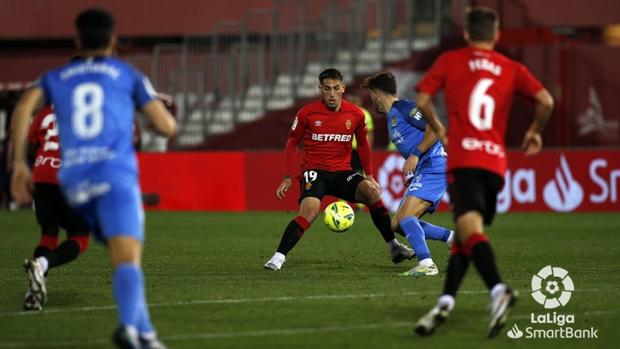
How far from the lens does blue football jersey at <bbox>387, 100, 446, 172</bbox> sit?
40.7ft

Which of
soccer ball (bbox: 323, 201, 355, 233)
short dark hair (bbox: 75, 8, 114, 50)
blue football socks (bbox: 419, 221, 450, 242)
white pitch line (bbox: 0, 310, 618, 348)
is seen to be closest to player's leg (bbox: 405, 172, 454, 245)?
blue football socks (bbox: 419, 221, 450, 242)

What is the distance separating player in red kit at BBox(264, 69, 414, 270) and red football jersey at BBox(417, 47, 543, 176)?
4565mm

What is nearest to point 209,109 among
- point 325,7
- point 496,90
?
point 325,7

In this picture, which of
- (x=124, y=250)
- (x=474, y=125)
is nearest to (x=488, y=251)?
(x=474, y=125)

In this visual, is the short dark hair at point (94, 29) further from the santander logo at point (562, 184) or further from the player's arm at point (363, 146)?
the santander logo at point (562, 184)

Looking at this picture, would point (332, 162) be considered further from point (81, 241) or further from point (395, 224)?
point (81, 241)

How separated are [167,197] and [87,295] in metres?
15.2

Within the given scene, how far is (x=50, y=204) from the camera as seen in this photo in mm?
10430

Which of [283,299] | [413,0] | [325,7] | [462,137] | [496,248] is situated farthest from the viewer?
[325,7]

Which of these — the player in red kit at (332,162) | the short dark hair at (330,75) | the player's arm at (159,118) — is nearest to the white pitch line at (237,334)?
the player's arm at (159,118)

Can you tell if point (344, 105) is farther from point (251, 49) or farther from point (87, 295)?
point (251, 49)

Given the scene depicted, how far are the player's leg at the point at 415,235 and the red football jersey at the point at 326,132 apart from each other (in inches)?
44.9

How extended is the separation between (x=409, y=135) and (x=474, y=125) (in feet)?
13.8

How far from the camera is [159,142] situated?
29.0 metres
